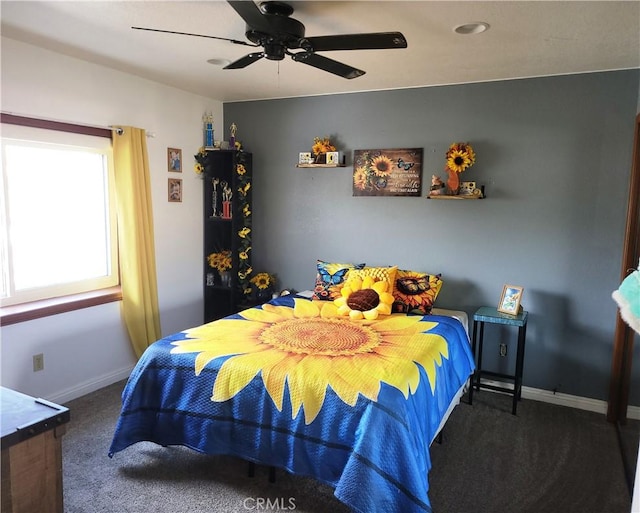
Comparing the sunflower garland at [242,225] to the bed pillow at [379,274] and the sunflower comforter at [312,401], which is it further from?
the sunflower comforter at [312,401]

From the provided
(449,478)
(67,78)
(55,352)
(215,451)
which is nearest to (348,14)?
(67,78)

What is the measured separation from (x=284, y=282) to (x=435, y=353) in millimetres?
2103

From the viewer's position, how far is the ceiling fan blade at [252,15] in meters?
1.79

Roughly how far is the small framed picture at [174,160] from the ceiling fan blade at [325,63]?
78.0 inches

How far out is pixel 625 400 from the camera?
3113 millimetres

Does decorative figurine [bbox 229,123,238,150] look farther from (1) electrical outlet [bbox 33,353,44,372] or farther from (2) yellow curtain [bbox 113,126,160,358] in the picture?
(1) electrical outlet [bbox 33,353,44,372]

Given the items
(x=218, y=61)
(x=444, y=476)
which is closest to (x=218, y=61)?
(x=218, y=61)

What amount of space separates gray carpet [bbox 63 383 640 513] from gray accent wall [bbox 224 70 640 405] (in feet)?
2.30

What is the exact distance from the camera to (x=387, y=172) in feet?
12.7

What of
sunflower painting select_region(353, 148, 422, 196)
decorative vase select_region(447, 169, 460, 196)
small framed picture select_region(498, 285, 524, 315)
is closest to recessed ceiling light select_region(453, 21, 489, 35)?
decorative vase select_region(447, 169, 460, 196)

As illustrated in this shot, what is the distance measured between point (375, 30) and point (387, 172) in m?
1.46

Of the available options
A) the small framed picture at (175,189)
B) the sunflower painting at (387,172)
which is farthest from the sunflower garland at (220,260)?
the sunflower painting at (387,172)

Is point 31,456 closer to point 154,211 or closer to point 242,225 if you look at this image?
point 154,211

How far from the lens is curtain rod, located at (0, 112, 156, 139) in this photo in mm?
2840
